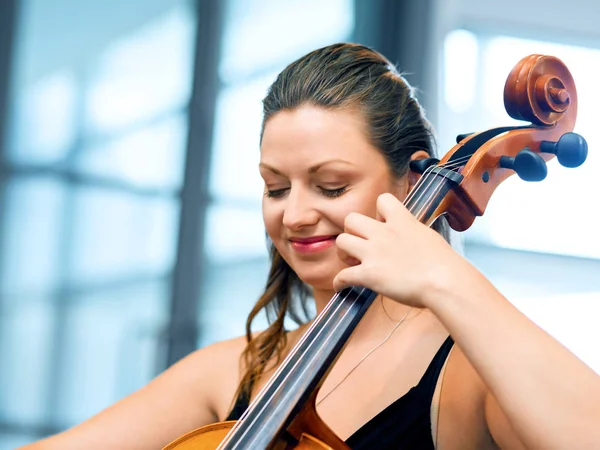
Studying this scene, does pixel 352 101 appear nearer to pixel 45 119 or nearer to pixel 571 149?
pixel 571 149

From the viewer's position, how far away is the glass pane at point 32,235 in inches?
96.8

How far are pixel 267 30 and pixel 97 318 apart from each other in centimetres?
109

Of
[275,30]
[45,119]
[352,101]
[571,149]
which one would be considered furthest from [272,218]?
[275,30]

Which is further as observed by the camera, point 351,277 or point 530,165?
point 530,165

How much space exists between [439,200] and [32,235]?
1807 millimetres

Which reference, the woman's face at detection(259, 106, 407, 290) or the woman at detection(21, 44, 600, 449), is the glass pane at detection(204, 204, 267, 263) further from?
the woman's face at detection(259, 106, 407, 290)

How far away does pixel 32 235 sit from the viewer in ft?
8.16

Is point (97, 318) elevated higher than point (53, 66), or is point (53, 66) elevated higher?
point (53, 66)

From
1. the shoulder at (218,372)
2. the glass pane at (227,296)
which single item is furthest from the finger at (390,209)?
the glass pane at (227,296)

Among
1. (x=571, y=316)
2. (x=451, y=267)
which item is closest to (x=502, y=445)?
(x=451, y=267)

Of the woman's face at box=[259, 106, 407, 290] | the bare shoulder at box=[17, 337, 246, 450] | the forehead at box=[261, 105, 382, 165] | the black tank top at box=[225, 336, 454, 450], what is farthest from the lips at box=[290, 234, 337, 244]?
the bare shoulder at box=[17, 337, 246, 450]

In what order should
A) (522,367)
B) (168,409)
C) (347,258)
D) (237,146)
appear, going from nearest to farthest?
(522,367) → (347,258) → (168,409) → (237,146)

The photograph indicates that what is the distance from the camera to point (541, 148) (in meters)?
1.05

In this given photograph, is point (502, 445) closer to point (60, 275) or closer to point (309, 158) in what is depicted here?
point (309, 158)
